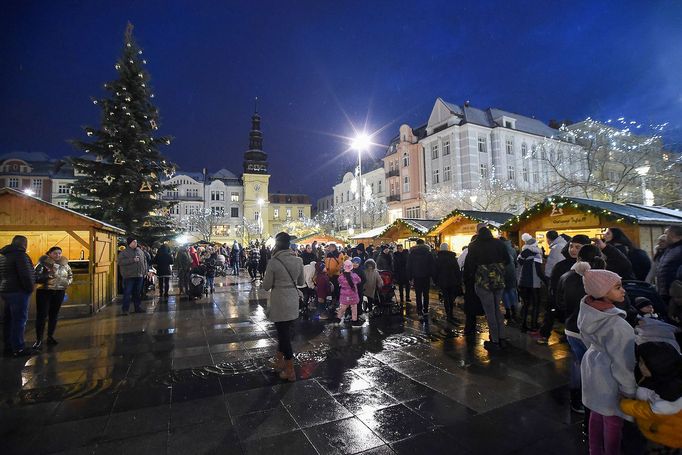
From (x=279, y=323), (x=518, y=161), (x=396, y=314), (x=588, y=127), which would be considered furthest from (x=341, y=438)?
(x=518, y=161)

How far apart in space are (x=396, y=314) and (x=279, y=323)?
16.1 feet

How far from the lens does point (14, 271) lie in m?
5.75

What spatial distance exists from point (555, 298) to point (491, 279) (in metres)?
1.04

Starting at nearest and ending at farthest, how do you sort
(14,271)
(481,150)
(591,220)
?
(14,271)
(591,220)
(481,150)

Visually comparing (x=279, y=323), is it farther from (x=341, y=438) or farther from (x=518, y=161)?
(x=518, y=161)

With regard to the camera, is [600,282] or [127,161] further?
[127,161]

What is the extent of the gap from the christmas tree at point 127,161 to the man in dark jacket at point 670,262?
16965mm

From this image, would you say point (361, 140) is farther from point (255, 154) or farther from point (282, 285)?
point (255, 154)

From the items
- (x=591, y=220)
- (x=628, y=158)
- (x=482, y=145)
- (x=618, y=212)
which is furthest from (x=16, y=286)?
(x=482, y=145)

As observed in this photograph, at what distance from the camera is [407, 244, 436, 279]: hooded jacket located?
8469 millimetres

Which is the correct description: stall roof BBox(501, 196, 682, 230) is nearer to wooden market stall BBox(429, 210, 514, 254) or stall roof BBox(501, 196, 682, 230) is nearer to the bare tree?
wooden market stall BBox(429, 210, 514, 254)

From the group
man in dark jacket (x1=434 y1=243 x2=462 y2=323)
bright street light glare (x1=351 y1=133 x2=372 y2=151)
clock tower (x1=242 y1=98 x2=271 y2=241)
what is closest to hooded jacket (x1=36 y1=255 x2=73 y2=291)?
man in dark jacket (x1=434 y1=243 x2=462 y2=323)

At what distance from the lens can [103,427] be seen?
3.45 m

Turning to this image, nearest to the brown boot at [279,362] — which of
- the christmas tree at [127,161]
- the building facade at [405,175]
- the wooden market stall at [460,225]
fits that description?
the wooden market stall at [460,225]
